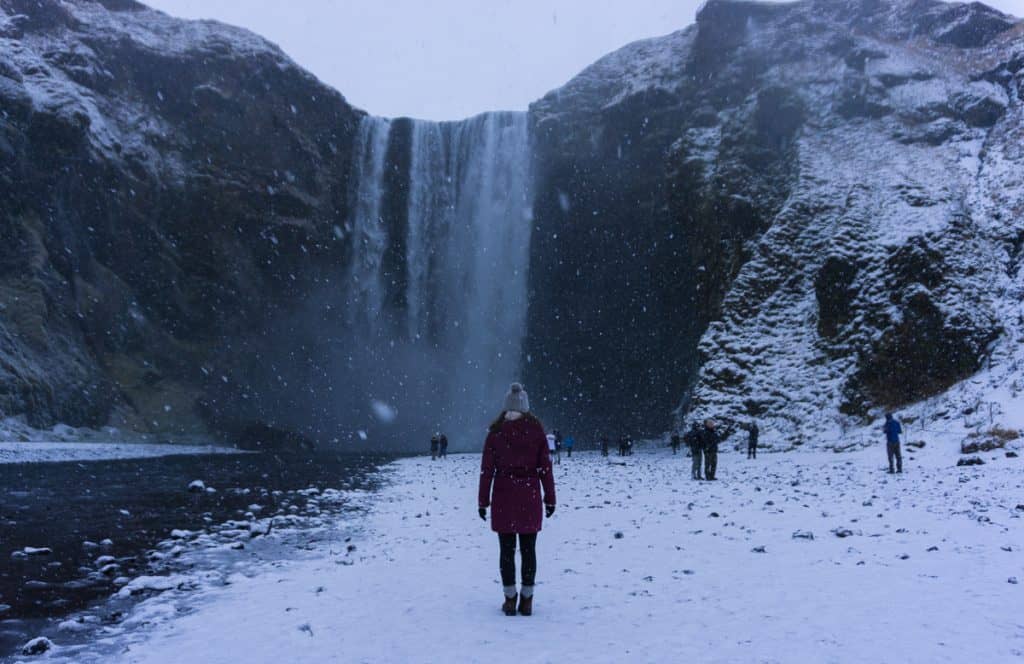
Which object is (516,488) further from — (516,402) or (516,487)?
(516,402)

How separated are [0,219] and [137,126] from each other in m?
13.6

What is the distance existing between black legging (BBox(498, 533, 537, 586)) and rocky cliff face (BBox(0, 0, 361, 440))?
37697mm

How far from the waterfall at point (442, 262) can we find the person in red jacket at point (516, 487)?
160 ft

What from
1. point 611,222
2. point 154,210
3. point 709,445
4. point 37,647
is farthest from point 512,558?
point 154,210

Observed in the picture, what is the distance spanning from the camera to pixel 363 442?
5416cm

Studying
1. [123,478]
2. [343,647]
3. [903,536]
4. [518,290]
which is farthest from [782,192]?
[343,647]

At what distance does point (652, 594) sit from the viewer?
6.45 m

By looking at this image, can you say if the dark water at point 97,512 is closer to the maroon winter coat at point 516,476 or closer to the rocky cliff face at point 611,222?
the maroon winter coat at point 516,476

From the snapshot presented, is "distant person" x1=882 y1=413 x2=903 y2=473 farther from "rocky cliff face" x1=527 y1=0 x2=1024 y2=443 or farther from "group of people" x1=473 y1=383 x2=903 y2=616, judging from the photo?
"group of people" x1=473 y1=383 x2=903 y2=616

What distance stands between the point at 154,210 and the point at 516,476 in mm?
50773

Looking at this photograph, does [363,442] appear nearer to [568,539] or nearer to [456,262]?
[456,262]

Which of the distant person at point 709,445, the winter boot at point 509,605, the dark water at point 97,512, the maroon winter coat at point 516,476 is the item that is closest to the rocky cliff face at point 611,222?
the distant person at point 709,445

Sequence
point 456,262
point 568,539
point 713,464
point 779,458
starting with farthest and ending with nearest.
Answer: point 456,262
point 779,458
point 713,464
point 568,539

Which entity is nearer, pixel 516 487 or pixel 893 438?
pixel 516 487
